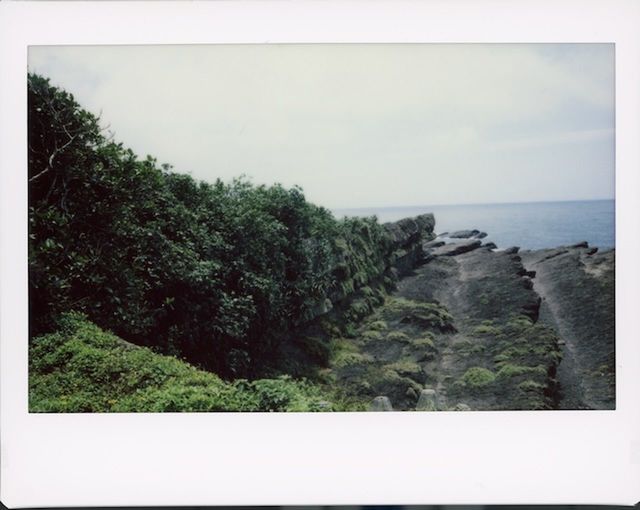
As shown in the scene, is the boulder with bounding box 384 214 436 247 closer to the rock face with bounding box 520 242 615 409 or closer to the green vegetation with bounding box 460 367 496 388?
the rock face with bounding box 520 242 615 409

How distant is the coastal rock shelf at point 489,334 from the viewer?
7.32 meters

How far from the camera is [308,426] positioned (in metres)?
7.16

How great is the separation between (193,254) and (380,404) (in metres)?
2.30

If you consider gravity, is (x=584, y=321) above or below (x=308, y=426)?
above

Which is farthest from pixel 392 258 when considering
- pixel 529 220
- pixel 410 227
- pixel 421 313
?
pixel 529 220

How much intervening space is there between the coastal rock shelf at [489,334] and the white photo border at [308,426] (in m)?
0.22

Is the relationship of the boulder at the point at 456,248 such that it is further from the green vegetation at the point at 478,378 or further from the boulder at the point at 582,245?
the green vegetation at the point at 478,378

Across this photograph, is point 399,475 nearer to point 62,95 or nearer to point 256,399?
point 256,399

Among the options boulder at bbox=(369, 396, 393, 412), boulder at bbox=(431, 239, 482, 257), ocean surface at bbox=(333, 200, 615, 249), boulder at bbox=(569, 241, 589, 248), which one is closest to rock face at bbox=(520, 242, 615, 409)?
boulder at bbox=(569, 241, 589, 248)

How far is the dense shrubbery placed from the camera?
7.41 meters

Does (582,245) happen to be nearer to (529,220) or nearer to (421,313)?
(529,220)

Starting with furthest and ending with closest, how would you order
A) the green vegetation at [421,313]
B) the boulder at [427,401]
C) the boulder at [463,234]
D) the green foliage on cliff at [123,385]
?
1. the green vegetation at [421,313]
2. the boulder at [463,234]
3. the boulder at [427,401]
4. the green foliage on cliff at [123,385]

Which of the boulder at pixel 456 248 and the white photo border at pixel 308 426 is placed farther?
the boulder at pixel 456 248

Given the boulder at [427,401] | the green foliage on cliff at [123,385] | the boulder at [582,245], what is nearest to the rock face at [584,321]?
the boulder at [582,245]
